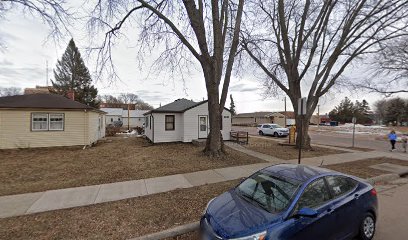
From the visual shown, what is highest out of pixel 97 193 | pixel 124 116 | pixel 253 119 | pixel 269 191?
pixel 124 116

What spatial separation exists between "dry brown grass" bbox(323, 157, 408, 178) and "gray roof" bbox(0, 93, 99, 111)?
16751mm

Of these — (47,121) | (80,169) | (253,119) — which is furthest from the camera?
(253,119)

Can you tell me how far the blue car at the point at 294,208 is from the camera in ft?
10.2

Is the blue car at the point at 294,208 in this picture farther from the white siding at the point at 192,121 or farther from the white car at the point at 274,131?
the white car at the point at 274,131

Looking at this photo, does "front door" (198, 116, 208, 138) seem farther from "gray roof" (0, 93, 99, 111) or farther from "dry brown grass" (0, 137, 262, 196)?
"gray roof" (0, 93, 99, 111)

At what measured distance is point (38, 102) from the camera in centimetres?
1549

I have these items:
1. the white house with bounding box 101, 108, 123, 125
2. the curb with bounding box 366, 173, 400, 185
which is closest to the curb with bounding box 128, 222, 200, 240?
the curb with bounding box 366, 173, 400, 185

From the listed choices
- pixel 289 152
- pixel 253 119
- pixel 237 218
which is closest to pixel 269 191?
pixel 237 218

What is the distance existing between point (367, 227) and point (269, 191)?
7.10 ft

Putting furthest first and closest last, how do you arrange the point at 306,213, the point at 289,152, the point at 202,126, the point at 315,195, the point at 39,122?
the point at 202,126
the point at 39,122
the point at 289,152
the point at 315,195
the point at 306,213

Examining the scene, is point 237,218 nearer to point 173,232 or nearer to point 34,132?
point 173,232

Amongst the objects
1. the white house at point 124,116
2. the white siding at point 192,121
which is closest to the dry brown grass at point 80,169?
the white siding at point 192,121

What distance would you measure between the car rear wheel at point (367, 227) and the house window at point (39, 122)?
1809cm

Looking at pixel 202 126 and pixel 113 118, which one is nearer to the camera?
pixel 202 126
